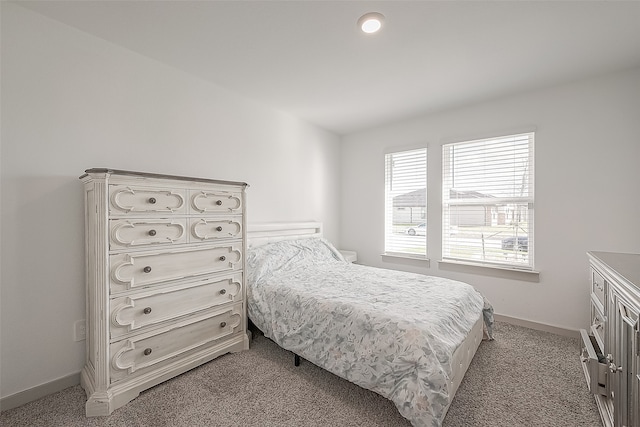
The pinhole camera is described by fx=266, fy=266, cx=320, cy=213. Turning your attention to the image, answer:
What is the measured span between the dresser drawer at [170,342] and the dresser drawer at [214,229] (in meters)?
0.62

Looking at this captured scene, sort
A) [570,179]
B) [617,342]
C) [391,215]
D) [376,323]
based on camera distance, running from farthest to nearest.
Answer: [391,215]
[570,179]
[376,323]
[617,342]

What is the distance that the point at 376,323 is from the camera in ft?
5.50

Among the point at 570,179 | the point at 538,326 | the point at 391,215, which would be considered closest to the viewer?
the point at 570,179

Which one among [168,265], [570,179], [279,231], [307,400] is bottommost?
[307,400]

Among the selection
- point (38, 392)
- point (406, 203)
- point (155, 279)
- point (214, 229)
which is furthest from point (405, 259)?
point (38, 392)

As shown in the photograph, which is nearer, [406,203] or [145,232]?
[145,232]

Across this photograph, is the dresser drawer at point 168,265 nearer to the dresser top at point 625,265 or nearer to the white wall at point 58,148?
the white wall at point 58,148

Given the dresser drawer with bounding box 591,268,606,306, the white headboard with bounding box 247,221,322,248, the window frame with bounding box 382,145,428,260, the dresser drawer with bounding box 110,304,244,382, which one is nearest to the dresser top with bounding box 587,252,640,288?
the dresser drawer with bounding box 591,268,606,306

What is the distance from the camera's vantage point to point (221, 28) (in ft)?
6.30

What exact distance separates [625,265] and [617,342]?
1.63ft

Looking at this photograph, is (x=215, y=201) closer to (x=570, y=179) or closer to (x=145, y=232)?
(x=145, y=232)

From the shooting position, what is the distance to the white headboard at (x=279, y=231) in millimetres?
3014

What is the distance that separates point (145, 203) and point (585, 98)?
3.98 m

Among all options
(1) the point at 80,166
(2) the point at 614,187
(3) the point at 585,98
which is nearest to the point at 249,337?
(1) the point at 80,166
